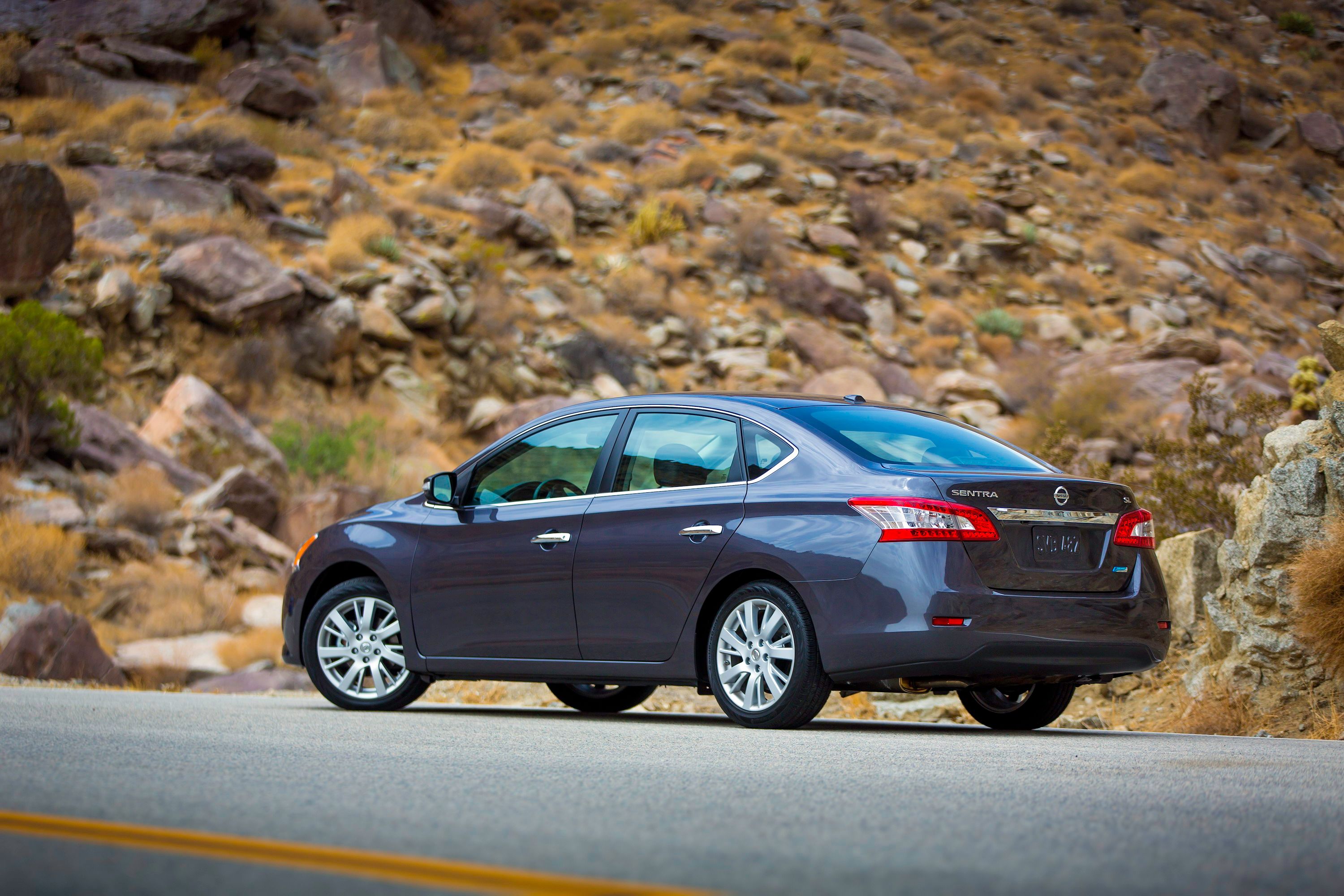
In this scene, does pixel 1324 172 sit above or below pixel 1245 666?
above

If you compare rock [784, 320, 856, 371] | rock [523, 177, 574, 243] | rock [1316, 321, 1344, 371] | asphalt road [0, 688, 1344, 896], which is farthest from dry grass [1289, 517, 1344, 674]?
rock [523, 177, 574, 243]

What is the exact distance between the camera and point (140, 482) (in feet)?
60.5

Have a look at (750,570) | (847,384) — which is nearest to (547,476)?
(750,570)

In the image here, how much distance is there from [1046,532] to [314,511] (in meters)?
13.5

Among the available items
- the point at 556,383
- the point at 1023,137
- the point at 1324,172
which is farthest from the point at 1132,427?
the point at 1324,172

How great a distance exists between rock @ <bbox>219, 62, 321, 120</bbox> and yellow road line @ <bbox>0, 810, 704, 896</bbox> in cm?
3177

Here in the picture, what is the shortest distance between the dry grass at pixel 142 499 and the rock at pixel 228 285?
16.6 ft

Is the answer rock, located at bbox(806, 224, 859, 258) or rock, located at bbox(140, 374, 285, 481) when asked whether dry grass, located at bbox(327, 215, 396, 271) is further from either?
rock, located at bbox(806, 224, 859, 258)

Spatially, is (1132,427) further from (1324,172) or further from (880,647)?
(1324,172)

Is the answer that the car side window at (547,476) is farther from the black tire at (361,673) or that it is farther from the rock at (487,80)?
the rock at (487,80)

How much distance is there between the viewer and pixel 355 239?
26.4 metres

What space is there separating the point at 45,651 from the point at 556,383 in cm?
1380

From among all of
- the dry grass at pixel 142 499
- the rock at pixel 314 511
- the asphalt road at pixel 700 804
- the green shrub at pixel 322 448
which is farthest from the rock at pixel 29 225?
the asphalt road at pixel 700 804

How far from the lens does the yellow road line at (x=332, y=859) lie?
313cm
